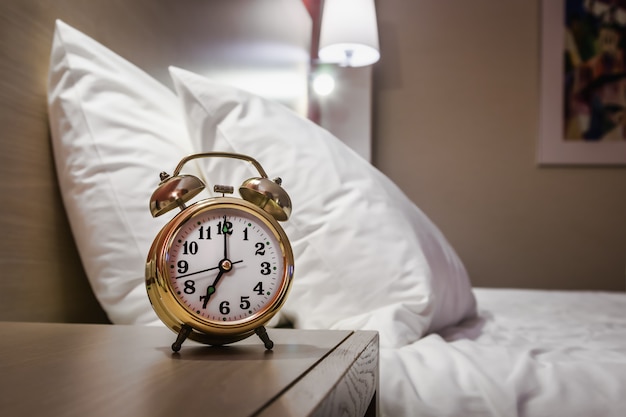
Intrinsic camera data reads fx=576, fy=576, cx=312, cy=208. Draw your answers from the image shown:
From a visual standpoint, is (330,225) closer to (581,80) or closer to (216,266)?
(216,266)

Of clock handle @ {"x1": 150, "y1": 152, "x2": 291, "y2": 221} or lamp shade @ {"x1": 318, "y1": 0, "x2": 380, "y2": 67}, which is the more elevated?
lamp shade @ {"x1": 318, "y1": 0, "x2": 380, "y2": 67}

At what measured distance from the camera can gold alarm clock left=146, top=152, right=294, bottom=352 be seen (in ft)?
1.70

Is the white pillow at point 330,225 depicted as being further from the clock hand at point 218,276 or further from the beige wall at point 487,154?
the beige wall at point 487,154

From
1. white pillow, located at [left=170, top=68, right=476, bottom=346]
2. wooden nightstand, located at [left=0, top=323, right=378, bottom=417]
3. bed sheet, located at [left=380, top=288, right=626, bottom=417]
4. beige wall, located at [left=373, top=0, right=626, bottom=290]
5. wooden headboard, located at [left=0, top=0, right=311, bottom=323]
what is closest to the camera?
wooden nightstand, located at [left=0, top=323, right=378, bottom=417]

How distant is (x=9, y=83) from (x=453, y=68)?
8.68 feet

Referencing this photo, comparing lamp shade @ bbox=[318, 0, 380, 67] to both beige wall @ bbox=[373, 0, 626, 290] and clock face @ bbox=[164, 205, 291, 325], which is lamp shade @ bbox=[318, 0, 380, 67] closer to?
beige wall @ bbox=[373, 0, 626, 290]

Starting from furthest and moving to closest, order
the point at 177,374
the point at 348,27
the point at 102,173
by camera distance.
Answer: the point at 348,27
the point at 102,173
the point at 177,374

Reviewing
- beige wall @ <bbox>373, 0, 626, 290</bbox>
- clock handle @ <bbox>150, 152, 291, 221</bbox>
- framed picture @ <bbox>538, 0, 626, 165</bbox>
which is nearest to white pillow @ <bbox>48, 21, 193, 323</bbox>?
clock handle @ <bbox>150, 152, 291, 221</bbox>

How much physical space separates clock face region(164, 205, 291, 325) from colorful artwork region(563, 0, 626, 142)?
280 centimetres

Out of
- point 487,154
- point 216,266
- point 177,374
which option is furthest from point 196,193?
point 487,154

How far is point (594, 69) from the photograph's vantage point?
3008 mm

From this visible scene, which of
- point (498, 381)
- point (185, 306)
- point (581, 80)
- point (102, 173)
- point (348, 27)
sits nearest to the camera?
point (185, 306)

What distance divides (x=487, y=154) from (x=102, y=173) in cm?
253

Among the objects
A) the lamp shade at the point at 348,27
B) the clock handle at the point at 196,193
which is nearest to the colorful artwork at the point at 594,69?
the lamp shade at the point at 348,27
